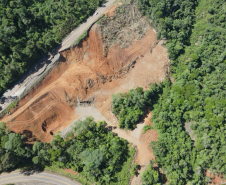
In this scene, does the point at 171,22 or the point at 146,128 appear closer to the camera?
the point at 146,128

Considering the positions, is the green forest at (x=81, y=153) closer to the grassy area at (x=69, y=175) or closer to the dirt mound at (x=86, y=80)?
the grassy area at (x=69, y=175)

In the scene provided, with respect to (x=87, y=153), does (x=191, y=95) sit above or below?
below

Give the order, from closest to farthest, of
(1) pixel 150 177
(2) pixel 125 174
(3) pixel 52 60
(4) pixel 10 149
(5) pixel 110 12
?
(4) pixel 10 149 → (1) pixel 150 177 → (2) pixel 125 174 → (3) pixel 52 60 → (5) pixel 110 12

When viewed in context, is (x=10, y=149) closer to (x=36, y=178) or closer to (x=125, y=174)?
(x=36, y=178)

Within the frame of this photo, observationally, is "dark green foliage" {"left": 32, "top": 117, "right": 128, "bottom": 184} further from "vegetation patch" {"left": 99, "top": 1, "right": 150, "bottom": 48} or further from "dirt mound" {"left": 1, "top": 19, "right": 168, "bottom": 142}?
"vegetation patch" {"left": 99, "top": 1, "right": 150, "bottom": 48}

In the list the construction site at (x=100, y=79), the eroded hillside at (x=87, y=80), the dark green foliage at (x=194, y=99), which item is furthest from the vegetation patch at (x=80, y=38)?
the dark green foliage at (x=194, y=99)

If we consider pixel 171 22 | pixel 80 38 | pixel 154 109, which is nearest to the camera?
pixel 154 109

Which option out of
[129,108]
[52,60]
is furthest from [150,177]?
[52,60]

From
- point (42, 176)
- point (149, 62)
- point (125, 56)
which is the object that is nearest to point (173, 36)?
point (149, 62)
